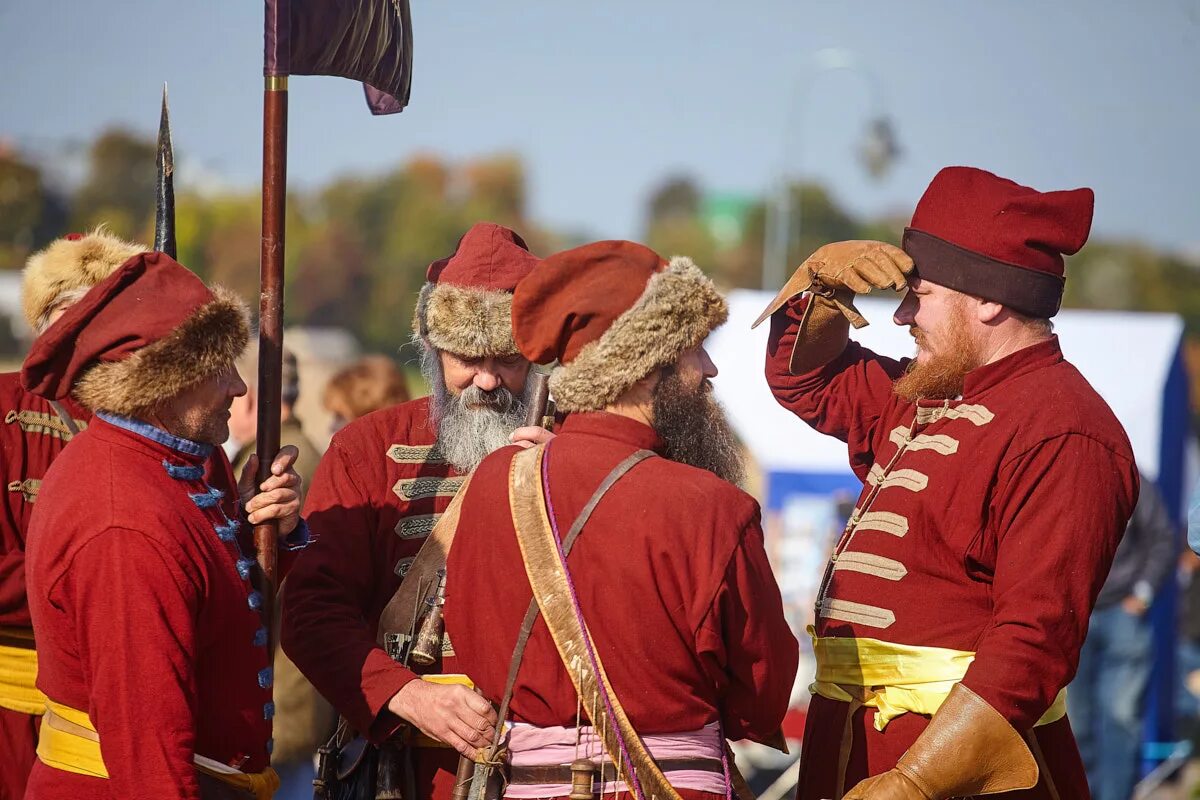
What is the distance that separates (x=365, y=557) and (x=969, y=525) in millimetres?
1736

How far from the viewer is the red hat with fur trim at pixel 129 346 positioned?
2.98m

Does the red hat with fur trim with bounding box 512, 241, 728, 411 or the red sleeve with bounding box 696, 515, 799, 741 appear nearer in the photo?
the red sleeve with bounding box 696, 515, 799, 741

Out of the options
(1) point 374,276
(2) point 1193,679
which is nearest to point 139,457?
(2) point 1193,679

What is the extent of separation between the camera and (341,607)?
12.4ft

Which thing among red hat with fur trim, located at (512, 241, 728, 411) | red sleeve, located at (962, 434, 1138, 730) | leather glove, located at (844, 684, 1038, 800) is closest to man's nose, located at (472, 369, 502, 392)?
red hat with fur trim, located at (512, 241, 728, 411)

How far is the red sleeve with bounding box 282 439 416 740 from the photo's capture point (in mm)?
3580

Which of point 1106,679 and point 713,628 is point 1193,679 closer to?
point 1106,679

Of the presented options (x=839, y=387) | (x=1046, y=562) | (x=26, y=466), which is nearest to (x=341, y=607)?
(x=26, y=466)

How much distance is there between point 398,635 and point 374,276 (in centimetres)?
8666

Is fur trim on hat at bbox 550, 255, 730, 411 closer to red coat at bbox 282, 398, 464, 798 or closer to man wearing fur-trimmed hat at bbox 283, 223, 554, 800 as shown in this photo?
man wearing fur-trimmed hat at bbox 283, 223, 554, 800

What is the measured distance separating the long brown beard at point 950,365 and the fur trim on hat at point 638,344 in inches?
32.6

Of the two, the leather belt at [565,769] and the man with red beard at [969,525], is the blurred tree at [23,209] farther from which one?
the leather belt at [565,769]

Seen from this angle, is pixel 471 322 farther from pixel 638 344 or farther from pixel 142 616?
pixel 142 616

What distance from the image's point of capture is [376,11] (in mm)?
3801
